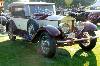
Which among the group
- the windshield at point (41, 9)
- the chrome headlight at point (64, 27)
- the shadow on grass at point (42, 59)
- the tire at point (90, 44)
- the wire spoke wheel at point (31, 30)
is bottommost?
the shadow on grass at point (42, 59)

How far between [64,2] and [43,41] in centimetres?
2980

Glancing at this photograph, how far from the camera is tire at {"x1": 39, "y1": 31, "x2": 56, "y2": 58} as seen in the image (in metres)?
4.42

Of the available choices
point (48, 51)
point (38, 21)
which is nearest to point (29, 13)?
point (38, 21)

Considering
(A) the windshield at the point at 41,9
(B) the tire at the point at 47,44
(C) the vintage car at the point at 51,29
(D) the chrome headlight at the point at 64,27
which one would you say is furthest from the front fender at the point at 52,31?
(A) the windshield at the point at 41,9

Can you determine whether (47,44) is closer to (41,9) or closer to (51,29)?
(51,29)

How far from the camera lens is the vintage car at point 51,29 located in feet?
15.0

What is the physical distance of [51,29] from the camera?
452cm

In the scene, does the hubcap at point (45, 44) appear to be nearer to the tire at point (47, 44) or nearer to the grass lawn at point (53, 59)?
the tire at point (47, 44)

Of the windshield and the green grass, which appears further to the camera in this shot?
the windshield

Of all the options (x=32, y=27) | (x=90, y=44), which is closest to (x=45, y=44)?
(x=32, y=27)

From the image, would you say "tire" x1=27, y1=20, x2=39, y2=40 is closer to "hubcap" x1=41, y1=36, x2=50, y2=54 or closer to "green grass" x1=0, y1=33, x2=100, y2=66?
"hubcap" x1=41, y1=36, x2=50, y2=54

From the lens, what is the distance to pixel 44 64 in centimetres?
425

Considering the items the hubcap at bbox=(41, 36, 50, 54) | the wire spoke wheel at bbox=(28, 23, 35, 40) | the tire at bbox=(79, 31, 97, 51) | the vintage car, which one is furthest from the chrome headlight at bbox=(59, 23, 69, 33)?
the wire spoke wheel at bbox=(28, 23, 35, 40)

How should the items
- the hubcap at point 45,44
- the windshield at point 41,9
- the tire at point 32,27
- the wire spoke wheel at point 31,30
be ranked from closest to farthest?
the hubcap at point 45,44 → the tire at point 32,27 → the wire spoke wheel at point 31,30 → the windshield at point 41,9
